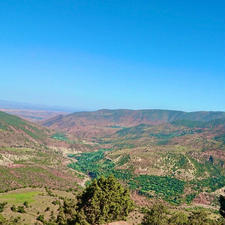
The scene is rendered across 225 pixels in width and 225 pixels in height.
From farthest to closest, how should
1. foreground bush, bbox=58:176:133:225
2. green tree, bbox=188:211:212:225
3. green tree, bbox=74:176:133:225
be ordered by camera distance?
green tree, bbox=188:211:212:225 < foreground bush, bbox=58:176:133:225 < green tree, bbox=74:176:133:225

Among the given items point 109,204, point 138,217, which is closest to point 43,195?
point 138,217

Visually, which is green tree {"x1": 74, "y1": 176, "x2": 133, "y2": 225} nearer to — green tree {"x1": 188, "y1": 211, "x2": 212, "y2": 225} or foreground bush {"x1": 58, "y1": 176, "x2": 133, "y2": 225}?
foreground bush {"x1": 58, "y1": 176, "x2": 133, "y2": 225}

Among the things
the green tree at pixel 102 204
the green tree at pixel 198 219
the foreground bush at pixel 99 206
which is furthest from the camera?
the green tree at pixel 198 219

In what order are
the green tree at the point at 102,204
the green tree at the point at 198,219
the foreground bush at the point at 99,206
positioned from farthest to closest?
the green tree at the point at 198,219
the foreground bush at the point at 99,206
the green tree at the point at 102,204

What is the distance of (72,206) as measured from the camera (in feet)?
207

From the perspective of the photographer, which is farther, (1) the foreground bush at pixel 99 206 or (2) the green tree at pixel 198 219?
(2) the green tree at pixel 198 219

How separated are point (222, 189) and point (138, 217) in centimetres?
9331

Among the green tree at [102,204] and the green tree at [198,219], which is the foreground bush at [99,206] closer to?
the green tree at [102,204]

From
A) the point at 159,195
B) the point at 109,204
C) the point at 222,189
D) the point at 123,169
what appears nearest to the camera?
the point at 109,204

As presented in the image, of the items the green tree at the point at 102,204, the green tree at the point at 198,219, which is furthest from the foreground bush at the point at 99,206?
the green tree at the point at 198,219

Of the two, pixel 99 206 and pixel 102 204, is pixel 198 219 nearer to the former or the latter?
pixel 102 204

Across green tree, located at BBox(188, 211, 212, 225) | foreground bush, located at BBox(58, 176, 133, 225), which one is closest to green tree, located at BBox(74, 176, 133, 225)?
foreground bush, located at BBox(58, 176, 133, 225)

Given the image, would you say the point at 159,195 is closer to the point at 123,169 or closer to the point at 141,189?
the point at 141,189

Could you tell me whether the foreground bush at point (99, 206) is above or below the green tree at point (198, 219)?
above
